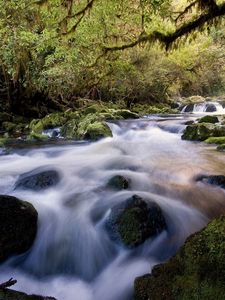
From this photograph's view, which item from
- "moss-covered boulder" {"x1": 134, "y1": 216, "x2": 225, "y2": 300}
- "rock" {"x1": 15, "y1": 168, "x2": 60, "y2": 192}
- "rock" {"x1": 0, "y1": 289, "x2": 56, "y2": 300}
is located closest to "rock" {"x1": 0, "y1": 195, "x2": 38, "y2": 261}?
"rock" {"x1": 0, "y1": 289, "x2": 56, "y2": 300}

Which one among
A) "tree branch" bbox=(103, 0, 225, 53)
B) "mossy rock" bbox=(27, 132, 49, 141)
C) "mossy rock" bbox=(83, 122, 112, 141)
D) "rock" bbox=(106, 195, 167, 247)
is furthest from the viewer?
"mossy rock" bbox=(27, 132, 49, 141)

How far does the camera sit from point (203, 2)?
5941mm

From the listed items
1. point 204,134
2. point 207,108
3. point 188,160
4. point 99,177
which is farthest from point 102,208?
point 207,108

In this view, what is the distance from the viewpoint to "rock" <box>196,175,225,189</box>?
20.5 feet

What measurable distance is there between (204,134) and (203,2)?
5.76 metres

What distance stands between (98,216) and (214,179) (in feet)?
7.96

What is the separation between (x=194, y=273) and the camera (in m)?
3.14

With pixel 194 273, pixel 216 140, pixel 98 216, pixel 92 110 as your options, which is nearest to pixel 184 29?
pixel 98 216

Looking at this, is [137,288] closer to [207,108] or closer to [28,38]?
[28,38]

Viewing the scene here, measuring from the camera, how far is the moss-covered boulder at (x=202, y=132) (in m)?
11.1

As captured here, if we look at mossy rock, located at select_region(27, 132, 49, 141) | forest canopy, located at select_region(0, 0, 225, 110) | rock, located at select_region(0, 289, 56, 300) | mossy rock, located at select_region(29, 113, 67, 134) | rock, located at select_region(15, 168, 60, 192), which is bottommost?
mossy rock, located at select_region(27, 132, 49, 141)

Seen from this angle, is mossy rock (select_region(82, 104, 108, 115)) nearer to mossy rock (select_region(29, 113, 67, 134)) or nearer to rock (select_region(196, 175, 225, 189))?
mossy rock (select_region(29, 113, 67, 134))

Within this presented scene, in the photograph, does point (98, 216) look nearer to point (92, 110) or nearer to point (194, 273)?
point (194, 273)

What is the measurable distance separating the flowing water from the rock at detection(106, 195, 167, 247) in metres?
0.10
